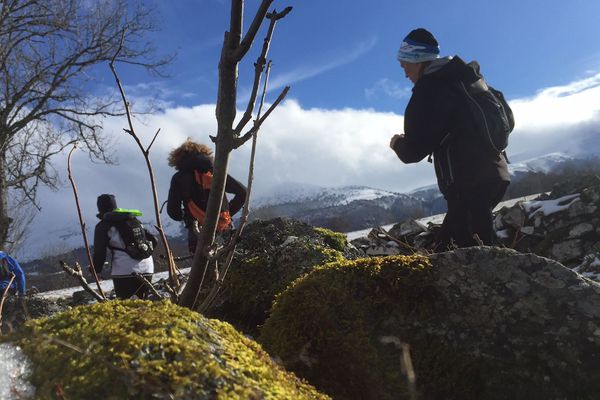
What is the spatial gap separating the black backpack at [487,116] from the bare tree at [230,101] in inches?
94.7

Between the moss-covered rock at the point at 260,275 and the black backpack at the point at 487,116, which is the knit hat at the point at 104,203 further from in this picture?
the black backpack at the point at 487,116

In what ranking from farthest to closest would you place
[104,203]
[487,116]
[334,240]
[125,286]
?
[104,203], [125,286], [334,240], [487,116]

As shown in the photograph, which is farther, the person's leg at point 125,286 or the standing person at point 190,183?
the person's leg at point 125,286

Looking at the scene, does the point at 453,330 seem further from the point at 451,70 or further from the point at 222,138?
the point at 451,70

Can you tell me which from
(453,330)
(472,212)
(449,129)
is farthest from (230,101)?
(472,212)

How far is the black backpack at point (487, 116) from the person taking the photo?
3.09m

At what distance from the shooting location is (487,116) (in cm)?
312

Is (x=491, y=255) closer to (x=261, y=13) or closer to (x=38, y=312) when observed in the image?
(x=261, y=13)

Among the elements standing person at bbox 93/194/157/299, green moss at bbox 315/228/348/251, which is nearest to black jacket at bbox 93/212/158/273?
standing person at bbox 93/194/157/299

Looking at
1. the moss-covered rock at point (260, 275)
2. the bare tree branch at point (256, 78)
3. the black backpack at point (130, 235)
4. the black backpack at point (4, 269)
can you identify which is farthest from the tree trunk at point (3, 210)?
the bare tree branch at point (256, 78)

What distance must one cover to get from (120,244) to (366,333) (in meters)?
4.74

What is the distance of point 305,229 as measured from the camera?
4461 millimetres

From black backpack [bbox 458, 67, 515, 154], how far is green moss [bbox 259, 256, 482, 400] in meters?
1.36

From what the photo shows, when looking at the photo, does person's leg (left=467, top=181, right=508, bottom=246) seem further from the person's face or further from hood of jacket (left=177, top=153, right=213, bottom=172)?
hood of jacket (left=177, top=153, right=213, bottom=172)
